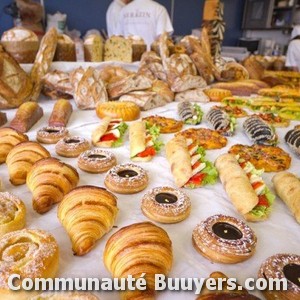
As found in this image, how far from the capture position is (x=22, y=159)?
1563 mm

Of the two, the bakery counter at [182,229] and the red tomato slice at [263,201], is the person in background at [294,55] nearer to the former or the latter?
the bakery counter at [182,229]

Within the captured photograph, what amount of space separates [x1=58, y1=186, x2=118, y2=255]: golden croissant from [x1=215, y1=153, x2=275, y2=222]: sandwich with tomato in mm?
619

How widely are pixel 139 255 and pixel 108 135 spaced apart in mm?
1321

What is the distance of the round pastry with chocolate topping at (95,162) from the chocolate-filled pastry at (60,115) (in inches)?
28.4

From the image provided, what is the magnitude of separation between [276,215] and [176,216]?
0.53 meters

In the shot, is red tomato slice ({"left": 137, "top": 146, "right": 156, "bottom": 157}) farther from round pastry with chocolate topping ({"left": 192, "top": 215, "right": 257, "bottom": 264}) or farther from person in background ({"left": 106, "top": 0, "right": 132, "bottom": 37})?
person in background ({"left": 106, "top": 0, "right": 132, "bottom": 37})

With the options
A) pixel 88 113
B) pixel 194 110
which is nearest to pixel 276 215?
pixel 194 110

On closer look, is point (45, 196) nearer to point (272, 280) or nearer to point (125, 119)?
point (272, 280)

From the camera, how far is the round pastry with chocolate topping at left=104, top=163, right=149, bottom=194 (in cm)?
149

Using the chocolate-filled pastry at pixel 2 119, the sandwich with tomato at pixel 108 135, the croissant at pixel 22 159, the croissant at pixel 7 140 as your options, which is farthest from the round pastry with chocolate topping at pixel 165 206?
the chocolate-filled pastry at pixel 2 119

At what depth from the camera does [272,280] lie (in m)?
0.94

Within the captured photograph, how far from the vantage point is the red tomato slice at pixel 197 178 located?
1.60 meters

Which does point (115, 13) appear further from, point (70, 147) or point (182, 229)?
point (182, 229)

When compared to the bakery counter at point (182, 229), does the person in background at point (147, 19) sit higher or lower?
higher
